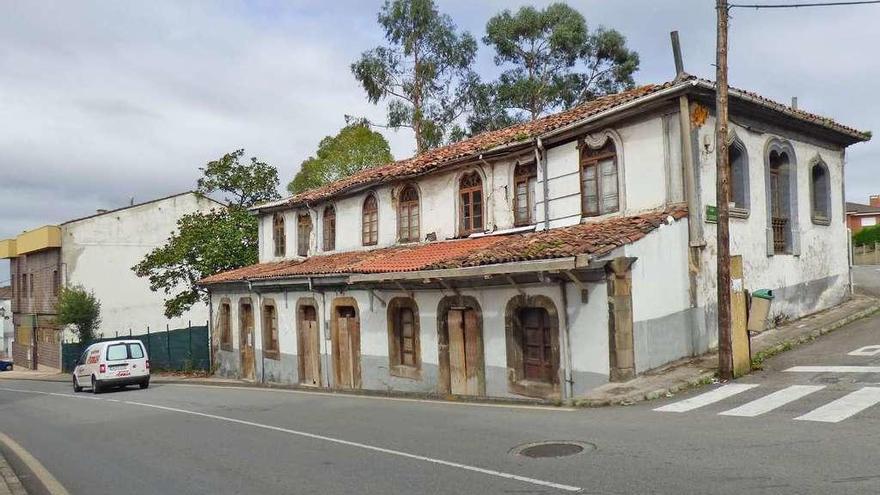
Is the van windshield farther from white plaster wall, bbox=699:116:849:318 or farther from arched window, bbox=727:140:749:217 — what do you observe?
arched window, bbox=727:140:749:217

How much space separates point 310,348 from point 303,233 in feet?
18.1

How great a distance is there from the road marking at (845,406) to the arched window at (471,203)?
10239 mm

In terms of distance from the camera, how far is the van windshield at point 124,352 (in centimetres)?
2241

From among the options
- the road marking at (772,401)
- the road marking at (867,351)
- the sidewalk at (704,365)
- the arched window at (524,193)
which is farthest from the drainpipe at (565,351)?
the road marking at (867,351)

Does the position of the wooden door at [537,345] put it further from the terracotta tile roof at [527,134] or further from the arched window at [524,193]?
the terracotta tile roof at [527,134]

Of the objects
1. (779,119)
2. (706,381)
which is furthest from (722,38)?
(706,381)

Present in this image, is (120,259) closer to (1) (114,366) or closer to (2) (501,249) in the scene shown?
(1) (114,366)

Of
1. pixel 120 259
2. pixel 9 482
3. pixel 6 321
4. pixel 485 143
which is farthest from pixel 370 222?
pixel 6 321

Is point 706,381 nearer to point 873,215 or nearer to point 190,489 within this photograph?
point 190,489

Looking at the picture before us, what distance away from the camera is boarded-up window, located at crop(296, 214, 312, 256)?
25.6 metres

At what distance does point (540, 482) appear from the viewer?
21.6ft

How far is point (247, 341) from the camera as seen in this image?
2575 cm

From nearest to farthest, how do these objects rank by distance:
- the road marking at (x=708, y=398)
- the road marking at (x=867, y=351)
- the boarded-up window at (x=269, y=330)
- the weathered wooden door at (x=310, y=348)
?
the road marking at (x=708, y=398)
the road marking at (x=867, y=351)
the weathered wooden door at (x=310, y=348)
the boarded-up window at (x=269, y=330)

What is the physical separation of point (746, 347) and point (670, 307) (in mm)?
1497
